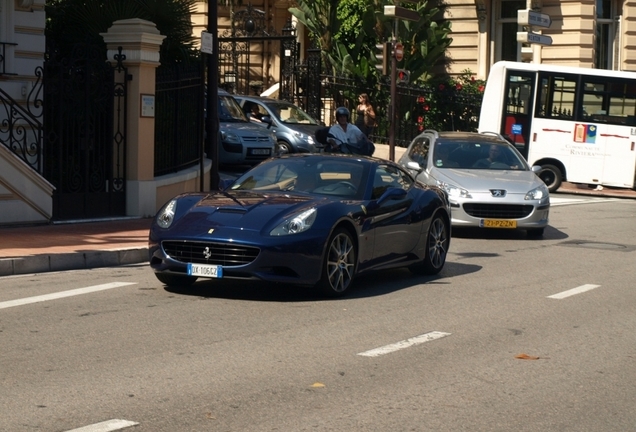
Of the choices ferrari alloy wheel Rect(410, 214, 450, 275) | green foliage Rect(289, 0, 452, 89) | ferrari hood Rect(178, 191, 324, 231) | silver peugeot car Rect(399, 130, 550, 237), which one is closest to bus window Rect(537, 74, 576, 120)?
green foliage Rect(289, 0, 452, 89)

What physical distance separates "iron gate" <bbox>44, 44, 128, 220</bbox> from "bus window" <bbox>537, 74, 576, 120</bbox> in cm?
1513

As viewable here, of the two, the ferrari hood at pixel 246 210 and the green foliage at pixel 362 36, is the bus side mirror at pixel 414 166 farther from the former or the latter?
the green foliage at pixel 362 36

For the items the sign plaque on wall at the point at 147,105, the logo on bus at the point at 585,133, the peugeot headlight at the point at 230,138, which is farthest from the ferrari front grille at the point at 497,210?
the logo on bus at the point at 585,133

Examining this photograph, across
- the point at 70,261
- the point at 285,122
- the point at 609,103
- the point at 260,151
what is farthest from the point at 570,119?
the point at 70,261

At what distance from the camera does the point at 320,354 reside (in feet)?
27.3

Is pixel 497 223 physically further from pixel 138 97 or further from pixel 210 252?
pixel 210 252

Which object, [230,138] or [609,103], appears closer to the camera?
[230,138]

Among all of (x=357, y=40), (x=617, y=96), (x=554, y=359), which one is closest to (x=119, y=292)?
(x=554, y=359)

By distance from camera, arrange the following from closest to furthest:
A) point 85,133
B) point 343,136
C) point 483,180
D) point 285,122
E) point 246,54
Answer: point 85,133, point 483,180, point 343,136, point 285,122, point 246,54

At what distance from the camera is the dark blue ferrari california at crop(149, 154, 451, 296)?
10438 mm

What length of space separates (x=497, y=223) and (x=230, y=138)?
1007 cm

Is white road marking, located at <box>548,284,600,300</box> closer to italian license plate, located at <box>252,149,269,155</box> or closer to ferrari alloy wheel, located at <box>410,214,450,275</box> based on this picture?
ferrari alloy wheel, located at <box>410,214,450,275</box>

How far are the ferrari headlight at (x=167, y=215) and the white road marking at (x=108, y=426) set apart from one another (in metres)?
4.80

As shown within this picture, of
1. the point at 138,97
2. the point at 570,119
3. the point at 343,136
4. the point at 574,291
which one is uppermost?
the point at 138,97
